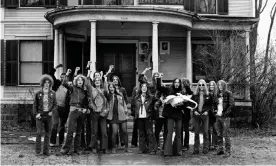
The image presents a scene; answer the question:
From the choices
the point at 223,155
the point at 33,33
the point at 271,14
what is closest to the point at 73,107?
the point at 223,155

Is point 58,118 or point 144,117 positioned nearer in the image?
point 144,117

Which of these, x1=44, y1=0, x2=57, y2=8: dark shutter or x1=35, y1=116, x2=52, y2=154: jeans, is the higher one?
x1=44, y1=0, x2=57, y2=8: dark shutter

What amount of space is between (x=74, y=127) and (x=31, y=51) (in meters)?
8.17

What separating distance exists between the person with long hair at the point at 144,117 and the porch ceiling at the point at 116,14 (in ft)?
16.7

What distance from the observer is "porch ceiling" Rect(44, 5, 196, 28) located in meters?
13.6

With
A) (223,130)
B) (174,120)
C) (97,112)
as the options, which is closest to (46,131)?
(97,112)

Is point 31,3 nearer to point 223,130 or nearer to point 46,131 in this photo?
point 46,131

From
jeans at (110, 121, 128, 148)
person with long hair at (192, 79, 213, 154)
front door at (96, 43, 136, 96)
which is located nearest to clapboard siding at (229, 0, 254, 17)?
front door at (96, 43, 136, 96)

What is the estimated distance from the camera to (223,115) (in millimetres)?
8945

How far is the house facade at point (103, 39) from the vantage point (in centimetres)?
1543

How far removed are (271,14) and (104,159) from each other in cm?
1934

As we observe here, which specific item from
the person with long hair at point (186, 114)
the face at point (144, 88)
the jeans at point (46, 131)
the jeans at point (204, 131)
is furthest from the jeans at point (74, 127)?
the jeans at point (204, 131)

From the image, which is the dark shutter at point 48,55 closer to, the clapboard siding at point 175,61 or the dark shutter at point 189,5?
the clapboard siding at point 175,61

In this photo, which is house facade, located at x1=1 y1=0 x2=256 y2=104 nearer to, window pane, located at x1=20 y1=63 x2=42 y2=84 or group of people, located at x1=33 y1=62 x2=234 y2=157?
window pane, located at x1=20 y1=63 x2=42 y2=84
